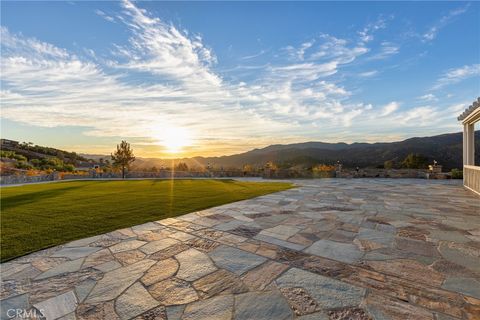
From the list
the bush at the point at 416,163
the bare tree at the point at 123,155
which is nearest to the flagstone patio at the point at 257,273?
the bush at the point at 416,163

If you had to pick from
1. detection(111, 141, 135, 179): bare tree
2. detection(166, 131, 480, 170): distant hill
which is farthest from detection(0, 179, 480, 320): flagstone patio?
detection(166, 131, 480, 170): distant hill

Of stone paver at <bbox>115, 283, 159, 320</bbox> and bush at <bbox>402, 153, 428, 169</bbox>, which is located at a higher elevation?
bush at <bbox>402, 153, 428, 169</bbox>

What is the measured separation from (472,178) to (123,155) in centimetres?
2096

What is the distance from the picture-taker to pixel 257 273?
89.8 inches

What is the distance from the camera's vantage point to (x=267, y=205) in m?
5.82

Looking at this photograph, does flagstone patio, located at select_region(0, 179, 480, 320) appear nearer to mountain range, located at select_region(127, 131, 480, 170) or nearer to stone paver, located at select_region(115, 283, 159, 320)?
stone paver, located at select_region(115, 283, 159, 320)

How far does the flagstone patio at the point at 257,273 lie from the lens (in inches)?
68.5

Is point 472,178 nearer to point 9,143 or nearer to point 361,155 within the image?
point 361,155

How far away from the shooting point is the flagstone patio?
1739mm

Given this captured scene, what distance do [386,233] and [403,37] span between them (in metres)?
7.82

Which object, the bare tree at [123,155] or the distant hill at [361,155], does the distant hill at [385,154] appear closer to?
the distant hill at [361,155]

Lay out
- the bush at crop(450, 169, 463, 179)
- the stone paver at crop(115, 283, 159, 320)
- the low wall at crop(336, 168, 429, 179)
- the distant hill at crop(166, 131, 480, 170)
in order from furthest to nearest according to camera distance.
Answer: the distant hill at crop(166, 131, 480, 170) → the low wall at crop(336, 168, 429, 179) → the bush at crop(450, 169, 463, 179) → the stone paver at crop(115, 283, 159, 320)

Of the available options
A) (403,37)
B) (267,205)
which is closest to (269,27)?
(403,37)

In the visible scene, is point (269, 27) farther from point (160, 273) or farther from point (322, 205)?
point (160, 273)
